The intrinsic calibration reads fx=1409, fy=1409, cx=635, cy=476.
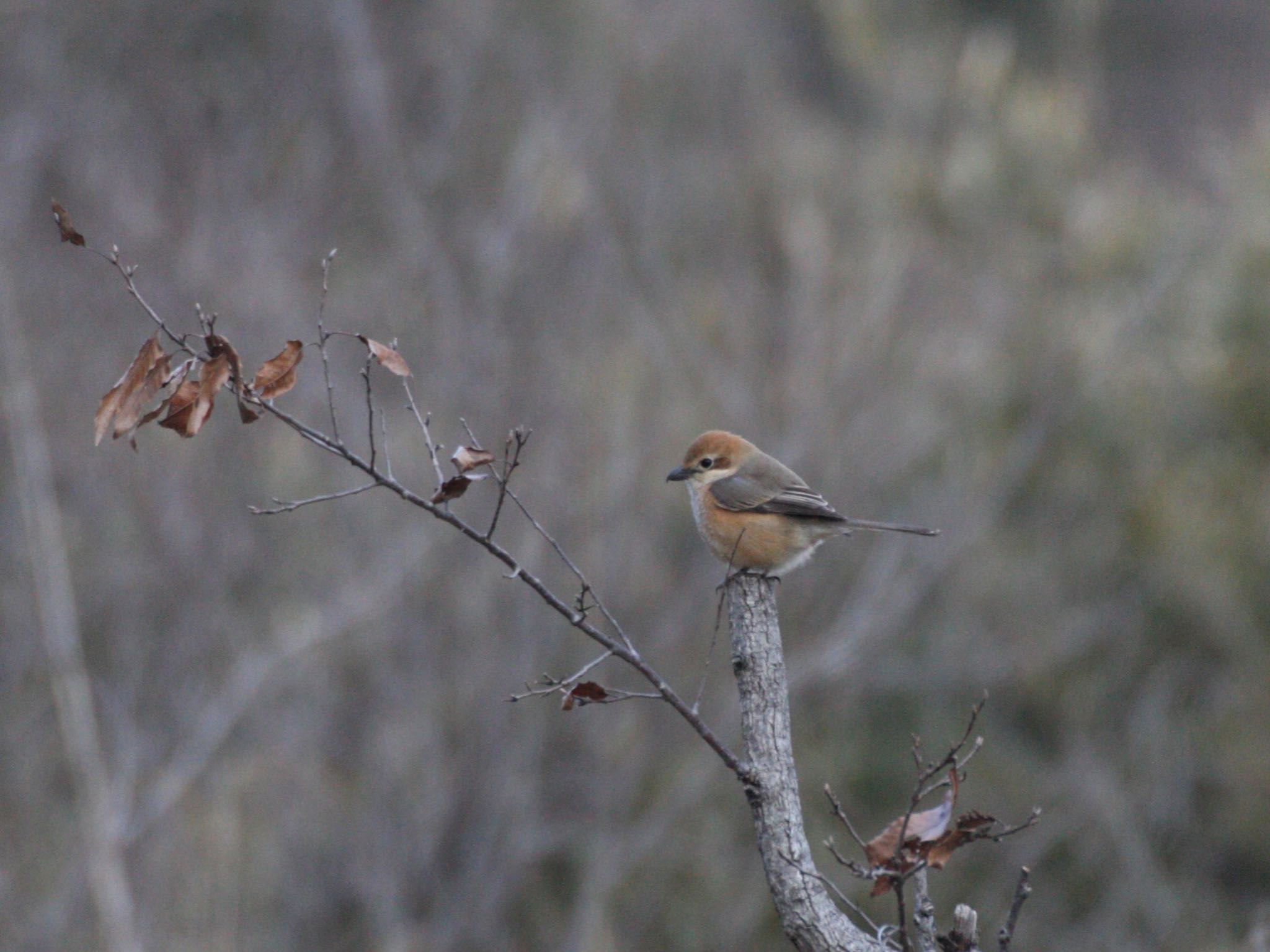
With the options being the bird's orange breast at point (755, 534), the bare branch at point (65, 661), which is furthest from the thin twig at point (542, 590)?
the bare branch at point (65, 661)

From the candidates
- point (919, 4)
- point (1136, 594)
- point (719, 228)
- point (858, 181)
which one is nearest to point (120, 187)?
point (719, 228)

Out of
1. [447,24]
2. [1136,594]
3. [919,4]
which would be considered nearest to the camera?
[1136,594]

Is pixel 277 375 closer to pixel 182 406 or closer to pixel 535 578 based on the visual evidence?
pixel 182 406

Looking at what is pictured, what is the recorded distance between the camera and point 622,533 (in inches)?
364

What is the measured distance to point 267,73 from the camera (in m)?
11.7

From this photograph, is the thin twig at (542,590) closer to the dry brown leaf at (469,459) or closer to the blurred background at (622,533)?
the dry brown leaf at (469,459)

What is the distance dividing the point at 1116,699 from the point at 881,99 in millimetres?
4438

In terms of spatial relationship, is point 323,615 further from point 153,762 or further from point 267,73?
point 267,73

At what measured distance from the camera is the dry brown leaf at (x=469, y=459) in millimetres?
2156

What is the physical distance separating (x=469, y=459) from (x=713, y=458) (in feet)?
9.48

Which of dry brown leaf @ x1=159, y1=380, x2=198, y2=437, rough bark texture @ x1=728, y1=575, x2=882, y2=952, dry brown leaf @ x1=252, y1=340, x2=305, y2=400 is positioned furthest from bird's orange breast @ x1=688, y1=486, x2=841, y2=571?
dry brown leaf @ x1=159, y1=380, x2=198, y2=437

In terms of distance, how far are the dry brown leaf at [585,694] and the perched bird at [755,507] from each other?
2.45 m

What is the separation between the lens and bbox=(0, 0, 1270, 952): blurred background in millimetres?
8633

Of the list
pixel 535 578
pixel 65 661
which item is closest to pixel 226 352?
pixel 535 578
